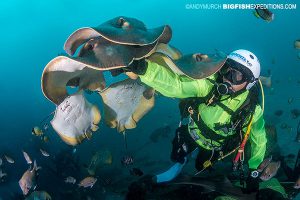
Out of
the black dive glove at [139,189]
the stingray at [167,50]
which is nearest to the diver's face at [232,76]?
the stingray at [167,50]

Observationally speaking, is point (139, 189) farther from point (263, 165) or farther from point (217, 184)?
point (263, 165)

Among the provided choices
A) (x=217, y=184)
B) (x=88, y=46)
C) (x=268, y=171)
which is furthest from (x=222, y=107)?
(x=88, y=46)

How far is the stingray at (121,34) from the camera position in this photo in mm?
2424

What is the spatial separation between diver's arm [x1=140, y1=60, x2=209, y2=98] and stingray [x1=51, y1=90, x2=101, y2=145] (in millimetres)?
847

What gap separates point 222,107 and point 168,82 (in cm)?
165

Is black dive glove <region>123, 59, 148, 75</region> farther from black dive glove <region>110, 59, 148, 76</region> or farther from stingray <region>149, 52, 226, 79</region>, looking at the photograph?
stingray <region>149, 52, 226, 79</region>

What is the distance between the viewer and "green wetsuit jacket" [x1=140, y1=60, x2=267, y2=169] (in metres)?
3.40

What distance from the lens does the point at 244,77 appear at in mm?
4387

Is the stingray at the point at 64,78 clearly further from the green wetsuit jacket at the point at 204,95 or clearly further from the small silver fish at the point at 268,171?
the small silver fish at the point at 268,171

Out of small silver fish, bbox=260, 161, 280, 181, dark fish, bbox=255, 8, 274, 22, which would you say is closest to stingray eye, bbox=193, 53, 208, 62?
small silver fish, bbox=260, 161, 280, 181

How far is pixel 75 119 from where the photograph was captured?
3.45 m

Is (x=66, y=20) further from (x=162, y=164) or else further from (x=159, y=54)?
(x=159, y=54)

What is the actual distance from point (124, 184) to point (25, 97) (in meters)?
30.5

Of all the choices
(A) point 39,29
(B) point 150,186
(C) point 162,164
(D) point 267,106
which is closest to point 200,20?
(A) point 39,29
